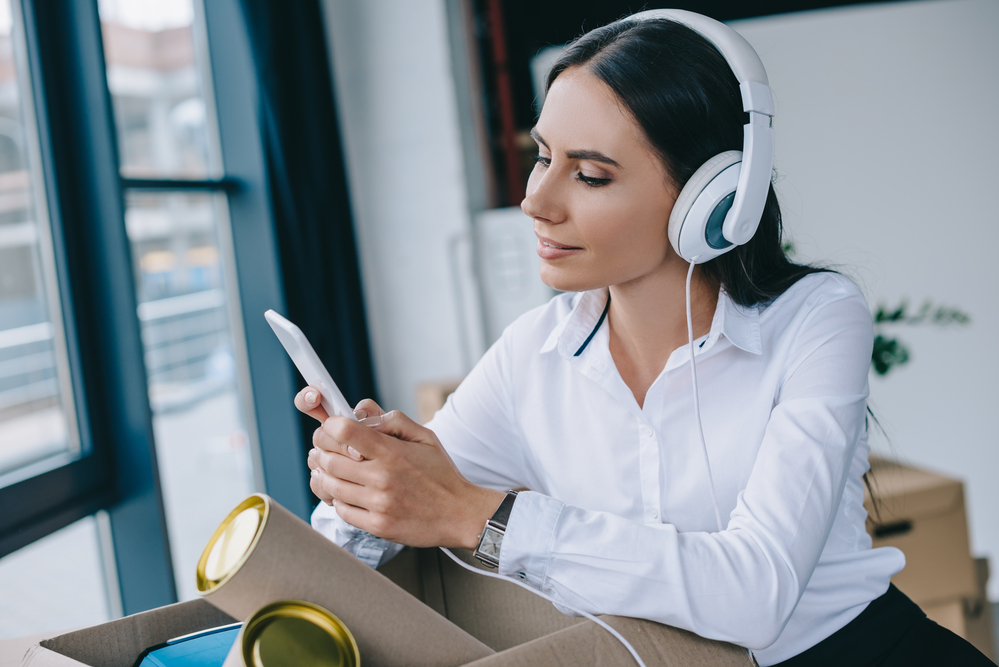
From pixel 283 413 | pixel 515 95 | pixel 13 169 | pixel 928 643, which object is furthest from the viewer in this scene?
pixel 515 95

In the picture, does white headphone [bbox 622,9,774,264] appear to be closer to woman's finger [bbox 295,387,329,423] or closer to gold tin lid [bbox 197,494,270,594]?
woman's finger [bbox 295,387,329,423]

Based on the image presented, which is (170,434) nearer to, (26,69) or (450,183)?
(26,69)

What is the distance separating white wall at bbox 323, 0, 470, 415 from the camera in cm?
248

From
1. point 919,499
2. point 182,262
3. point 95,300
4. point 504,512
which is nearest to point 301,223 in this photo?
point 182,262

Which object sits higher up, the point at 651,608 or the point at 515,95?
the point at 515,95

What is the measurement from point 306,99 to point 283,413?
1.07m

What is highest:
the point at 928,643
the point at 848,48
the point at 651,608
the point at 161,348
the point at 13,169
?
the point at 848,48

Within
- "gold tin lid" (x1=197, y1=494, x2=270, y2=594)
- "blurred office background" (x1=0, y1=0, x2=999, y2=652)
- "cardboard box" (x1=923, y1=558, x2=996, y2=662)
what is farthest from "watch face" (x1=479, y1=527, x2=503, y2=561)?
"cardboard box" (x1=923, y1=558, x2=996, y2=662)

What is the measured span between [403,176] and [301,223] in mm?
462

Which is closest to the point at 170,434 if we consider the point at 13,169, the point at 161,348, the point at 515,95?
the point at 161,348

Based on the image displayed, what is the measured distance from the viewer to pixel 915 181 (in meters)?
2.16

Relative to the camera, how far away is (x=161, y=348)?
6.75ft

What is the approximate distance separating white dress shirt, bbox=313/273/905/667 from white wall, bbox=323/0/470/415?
152cm

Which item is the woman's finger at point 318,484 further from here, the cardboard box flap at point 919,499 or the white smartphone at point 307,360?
the cardboard box flap at point 919,499
